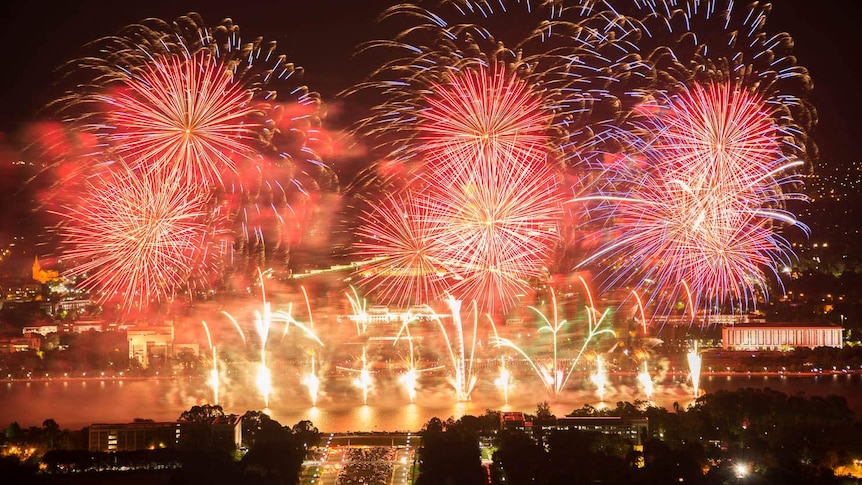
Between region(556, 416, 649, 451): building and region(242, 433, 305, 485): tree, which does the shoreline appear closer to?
region(556, 416, 649, 451): building

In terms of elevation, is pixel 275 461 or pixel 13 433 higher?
pixel 13 433

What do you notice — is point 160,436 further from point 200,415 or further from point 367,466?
point 367,466

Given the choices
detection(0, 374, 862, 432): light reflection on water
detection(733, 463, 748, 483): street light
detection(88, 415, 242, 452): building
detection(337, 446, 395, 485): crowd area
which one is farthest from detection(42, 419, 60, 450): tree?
detection(733, 463, 748, 483): street light

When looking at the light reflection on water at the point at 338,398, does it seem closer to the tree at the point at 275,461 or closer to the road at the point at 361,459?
the road at the point at 361,459

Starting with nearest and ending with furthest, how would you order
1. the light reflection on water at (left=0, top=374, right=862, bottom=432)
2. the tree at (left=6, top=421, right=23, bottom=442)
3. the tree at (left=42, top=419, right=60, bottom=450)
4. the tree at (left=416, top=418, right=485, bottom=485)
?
the tree at (left=416, top=418, right=485, bottom=485) < the tree at (left=42, top=419, right=60, bottom=450) < the tree at (left=6, top=421, right=23, bottom=442) < the light reflection on water at (left=0, top=374, right=862, bottom=432)

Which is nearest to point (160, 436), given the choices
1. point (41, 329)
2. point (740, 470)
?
point (740, 470)

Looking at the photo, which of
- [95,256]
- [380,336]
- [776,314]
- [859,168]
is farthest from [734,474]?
[859,168]

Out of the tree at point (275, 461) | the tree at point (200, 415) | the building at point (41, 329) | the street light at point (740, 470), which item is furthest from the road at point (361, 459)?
the building at point (41, 329)
